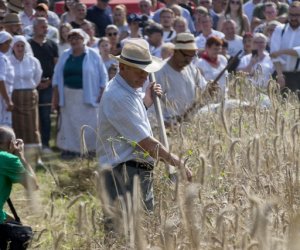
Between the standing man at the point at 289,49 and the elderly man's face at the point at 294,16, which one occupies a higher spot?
Answer: the elderly man's face at the point at 294,16

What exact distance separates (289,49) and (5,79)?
376cm

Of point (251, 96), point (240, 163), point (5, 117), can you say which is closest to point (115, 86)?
point (240, 163)

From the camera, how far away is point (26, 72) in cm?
1313

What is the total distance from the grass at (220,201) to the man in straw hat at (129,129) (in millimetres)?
178

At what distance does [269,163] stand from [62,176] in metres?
5.09

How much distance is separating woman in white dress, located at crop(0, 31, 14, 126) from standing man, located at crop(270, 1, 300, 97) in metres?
3.44

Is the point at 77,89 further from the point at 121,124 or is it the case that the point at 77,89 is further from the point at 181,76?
the point at 121,124

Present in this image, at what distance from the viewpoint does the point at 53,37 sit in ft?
49.4

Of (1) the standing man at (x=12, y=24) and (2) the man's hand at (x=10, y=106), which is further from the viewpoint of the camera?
(1) the standing man at (x=12, y=24)

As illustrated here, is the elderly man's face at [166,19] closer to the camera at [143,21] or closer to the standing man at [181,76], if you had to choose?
the camera at [143,21]

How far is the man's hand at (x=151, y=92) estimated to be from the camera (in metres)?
7.37

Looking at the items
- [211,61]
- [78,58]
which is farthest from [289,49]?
[78,58]

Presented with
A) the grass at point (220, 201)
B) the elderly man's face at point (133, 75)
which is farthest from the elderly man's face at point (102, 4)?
the elderly man's face at point (133, 75)

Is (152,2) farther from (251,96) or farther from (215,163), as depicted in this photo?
(215,163)
